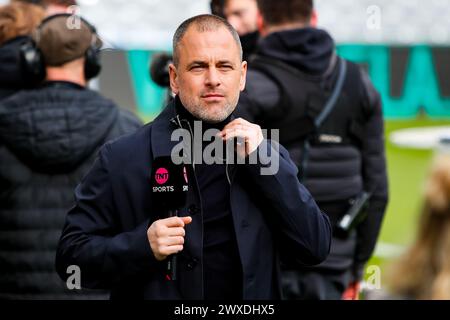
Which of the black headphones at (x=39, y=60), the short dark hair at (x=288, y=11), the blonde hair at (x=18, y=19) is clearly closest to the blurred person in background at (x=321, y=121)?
the short dark hair at (x=288, y=11)

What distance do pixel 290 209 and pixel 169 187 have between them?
0.36 meters

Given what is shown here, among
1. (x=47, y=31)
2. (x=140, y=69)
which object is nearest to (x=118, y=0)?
(x=140, y=69)

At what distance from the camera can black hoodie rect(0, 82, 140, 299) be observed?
467cm

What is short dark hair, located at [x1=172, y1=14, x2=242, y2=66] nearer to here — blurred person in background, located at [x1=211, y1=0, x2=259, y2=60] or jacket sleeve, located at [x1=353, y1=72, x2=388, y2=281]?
jacket sleeve, located at [x1=353, y1=72, x2=388, y2=281]

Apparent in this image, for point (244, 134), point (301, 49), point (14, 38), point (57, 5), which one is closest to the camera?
point (244, 134)

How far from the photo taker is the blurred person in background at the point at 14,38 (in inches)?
207

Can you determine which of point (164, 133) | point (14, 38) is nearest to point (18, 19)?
point (14, 38)

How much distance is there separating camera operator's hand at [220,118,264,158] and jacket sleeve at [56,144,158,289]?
358mm

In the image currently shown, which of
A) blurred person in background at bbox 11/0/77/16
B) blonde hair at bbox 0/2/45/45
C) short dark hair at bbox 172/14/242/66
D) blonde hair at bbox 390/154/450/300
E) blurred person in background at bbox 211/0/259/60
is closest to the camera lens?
Result: blonde hair at bbox 390/154/450/300

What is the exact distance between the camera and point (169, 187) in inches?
118

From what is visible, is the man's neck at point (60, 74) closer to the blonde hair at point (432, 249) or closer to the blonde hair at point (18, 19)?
the blonde hair at point (18, 19)

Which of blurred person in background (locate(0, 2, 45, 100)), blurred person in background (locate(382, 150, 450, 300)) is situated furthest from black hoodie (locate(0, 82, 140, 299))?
blurred person in background (locate(382, 150, 450, 300))

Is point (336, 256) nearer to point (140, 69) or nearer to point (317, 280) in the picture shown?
point (317, 280)

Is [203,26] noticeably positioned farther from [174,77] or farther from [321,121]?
[321,121]
